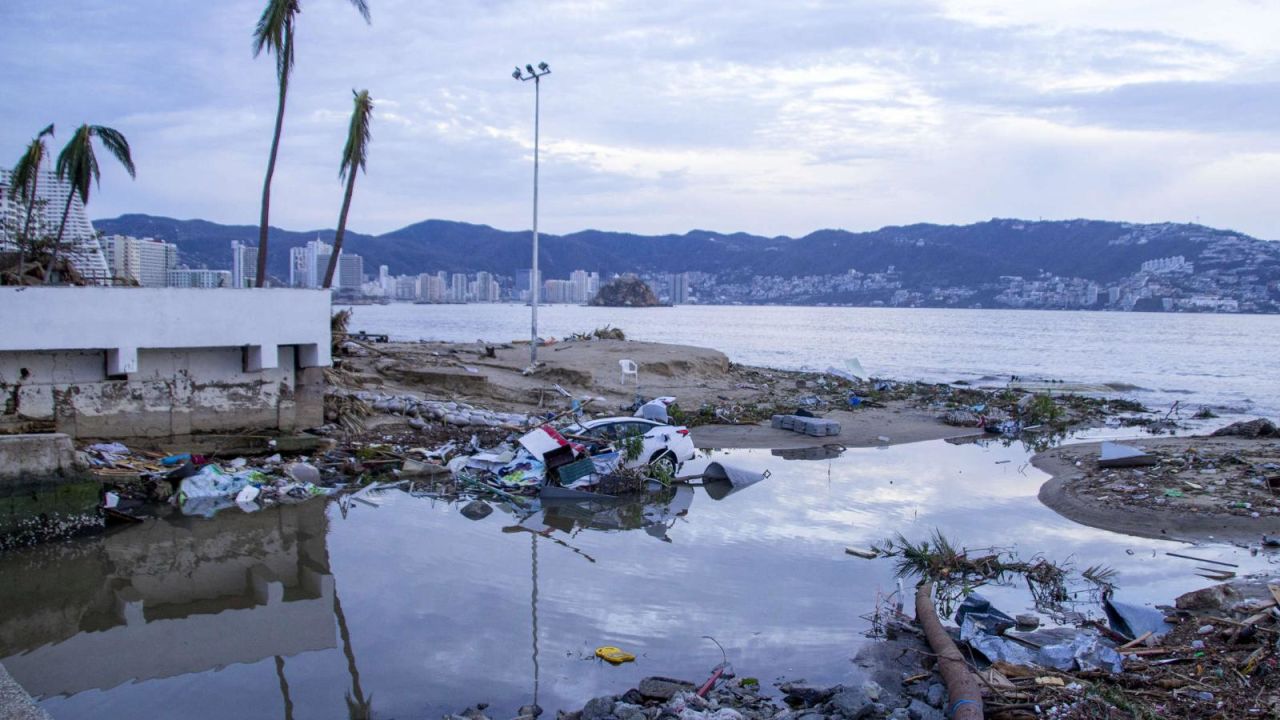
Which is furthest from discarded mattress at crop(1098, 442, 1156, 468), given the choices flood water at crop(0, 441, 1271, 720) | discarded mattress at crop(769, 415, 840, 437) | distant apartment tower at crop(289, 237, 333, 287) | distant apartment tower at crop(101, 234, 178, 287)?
distant apartment tower at crop(289, 237, 333, 287)

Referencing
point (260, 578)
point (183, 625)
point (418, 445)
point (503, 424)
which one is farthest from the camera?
point (503, 424)

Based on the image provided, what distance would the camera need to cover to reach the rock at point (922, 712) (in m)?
6.69

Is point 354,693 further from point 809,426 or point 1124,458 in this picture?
point 809,426

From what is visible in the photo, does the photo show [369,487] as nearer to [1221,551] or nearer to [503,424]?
[503,424]

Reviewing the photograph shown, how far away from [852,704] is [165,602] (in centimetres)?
765

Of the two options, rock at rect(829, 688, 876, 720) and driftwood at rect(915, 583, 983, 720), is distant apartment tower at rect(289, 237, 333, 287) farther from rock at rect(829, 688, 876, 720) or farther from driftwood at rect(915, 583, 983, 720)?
rock at rect(829, 688, 876, 720)

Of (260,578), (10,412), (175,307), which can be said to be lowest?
(260,578)

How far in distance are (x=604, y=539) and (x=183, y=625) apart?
5.40m

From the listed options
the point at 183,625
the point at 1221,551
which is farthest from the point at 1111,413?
the point at 183,625

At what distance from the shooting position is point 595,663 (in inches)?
316

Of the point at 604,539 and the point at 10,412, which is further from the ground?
the point at 10,412

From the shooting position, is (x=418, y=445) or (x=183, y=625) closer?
(x=183, y=625)

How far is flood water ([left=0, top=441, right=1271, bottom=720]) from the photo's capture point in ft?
25.1

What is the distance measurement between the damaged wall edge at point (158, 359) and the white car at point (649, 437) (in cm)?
552
